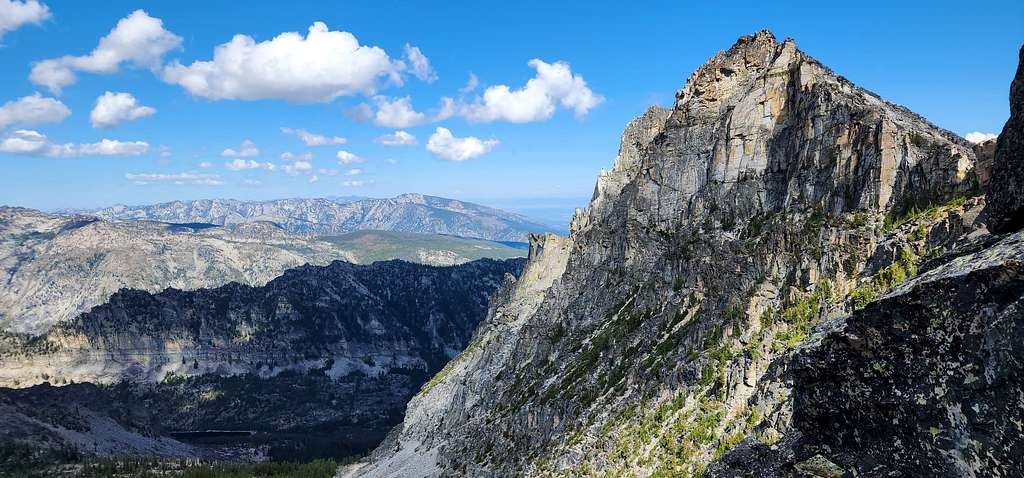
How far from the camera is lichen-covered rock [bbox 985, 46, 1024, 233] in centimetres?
1483

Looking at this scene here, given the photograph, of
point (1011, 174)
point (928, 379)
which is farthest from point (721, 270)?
point (928, 379)

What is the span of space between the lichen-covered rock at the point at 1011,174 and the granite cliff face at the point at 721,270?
141 centimetres

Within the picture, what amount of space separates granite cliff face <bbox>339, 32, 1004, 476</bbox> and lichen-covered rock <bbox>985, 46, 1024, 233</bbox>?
1.41 m

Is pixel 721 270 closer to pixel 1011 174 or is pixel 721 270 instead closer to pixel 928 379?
pixel 1011 174

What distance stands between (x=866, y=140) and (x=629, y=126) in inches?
4151

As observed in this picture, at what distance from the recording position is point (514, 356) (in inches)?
5551

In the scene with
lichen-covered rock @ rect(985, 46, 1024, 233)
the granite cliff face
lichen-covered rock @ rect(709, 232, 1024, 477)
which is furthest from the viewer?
the granite cliff face

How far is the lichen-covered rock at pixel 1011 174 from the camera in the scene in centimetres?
1483

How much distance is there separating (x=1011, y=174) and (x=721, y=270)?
203 ft

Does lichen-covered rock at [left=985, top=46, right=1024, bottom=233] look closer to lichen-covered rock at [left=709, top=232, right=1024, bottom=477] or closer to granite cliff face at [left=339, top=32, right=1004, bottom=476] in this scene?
lichen-covered rock at [left=709, top=232, right=1024, bottom=477]

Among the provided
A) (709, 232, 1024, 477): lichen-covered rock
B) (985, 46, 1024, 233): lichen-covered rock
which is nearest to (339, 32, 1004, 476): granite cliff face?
(709, 232, 1024, 477): lichen-covered rock

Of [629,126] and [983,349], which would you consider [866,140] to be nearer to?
[983,349]

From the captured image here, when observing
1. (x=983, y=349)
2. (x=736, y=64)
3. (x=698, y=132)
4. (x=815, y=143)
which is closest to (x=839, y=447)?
(x=983, y=349)

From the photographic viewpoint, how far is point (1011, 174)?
15.1 metres
